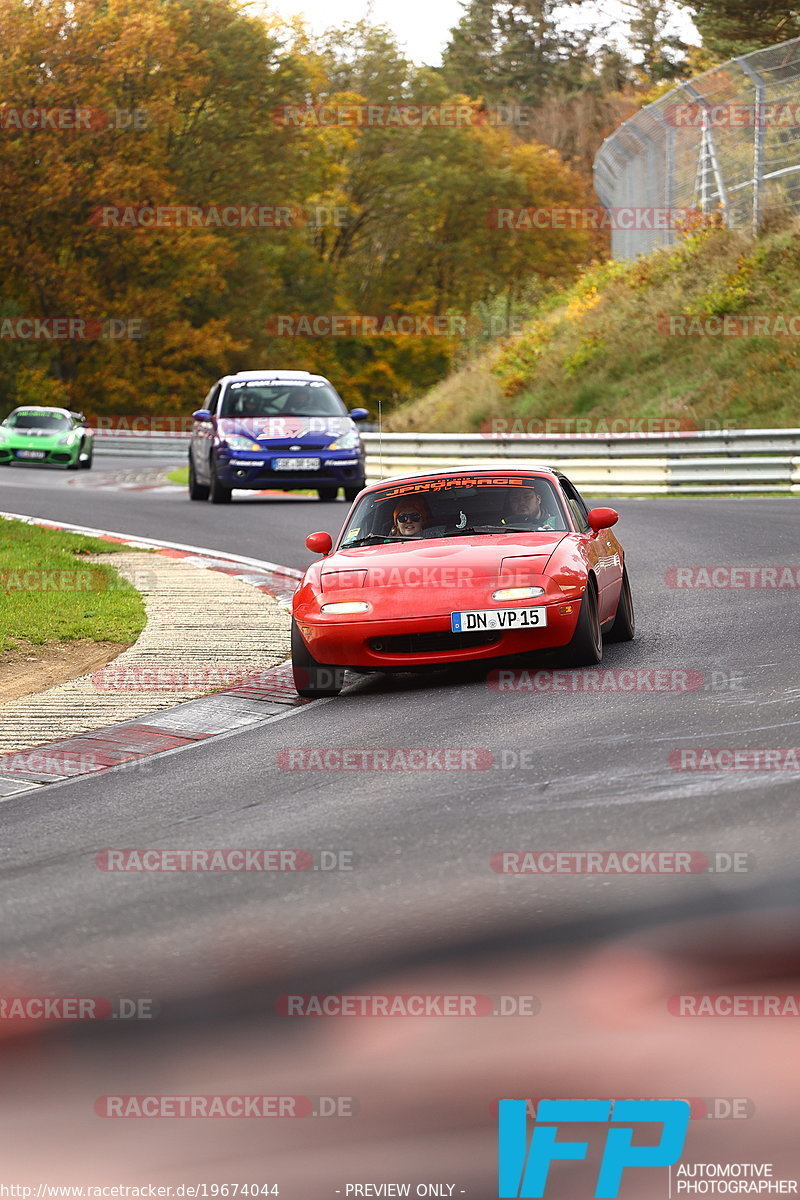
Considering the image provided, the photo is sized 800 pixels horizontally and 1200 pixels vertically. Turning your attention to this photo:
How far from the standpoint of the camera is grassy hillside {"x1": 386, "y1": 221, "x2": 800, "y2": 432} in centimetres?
2817

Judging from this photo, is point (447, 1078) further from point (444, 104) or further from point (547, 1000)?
point (444, 104)

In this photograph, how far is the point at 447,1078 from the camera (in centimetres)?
414

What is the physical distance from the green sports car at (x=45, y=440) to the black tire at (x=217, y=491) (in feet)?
43.8

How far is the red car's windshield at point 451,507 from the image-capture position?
10336 millimetres
